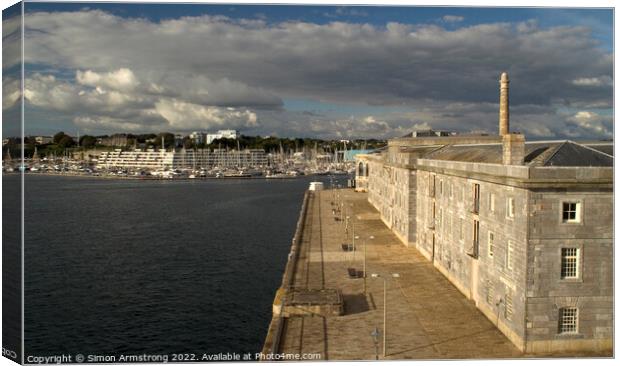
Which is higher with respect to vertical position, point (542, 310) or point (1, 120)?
point (1, 120)

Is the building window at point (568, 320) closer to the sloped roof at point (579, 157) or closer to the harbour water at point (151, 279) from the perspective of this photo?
the sloped roof at point (579, 157)

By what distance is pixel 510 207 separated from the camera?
27547mm

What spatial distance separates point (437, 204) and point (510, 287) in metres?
18.1

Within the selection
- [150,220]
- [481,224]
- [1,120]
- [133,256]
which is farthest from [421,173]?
[150,220]

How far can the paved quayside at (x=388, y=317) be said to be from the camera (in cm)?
2608

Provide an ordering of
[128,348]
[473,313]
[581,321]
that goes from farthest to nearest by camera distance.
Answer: [128,348] < [473,313] < [581,321]

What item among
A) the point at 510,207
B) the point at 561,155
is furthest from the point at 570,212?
the point at 561,155

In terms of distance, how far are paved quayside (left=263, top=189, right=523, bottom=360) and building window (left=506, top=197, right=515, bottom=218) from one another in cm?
533

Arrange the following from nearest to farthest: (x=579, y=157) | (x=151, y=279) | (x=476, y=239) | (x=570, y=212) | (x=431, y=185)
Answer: (x=570, y=212) < (x=579, y=157) < (x=476, y=239) < (x=431, y=185) < (x=151, y=279)

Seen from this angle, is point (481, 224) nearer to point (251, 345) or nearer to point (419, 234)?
point (251, 345)

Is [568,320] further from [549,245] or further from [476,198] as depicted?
[476,198]

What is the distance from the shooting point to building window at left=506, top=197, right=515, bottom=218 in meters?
27.2

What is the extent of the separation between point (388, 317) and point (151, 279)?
27474 millimetres

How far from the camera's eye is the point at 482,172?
31.8 meters
